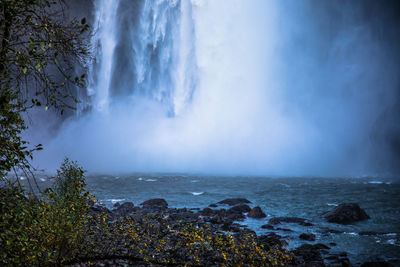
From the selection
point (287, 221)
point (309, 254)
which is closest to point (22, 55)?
point (309, 254)

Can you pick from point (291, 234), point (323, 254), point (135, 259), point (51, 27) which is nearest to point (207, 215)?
point (291, 234)

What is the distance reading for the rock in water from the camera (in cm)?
3127

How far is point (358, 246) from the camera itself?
72.4 ft

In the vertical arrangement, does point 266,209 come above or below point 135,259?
below

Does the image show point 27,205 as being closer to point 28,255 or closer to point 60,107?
point 28,255

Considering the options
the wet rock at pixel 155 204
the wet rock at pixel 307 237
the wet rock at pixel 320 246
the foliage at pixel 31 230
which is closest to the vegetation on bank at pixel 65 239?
the foliage at pixel 31 230

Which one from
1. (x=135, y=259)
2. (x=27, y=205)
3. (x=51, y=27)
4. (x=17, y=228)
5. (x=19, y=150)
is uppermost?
(x=51, y=27)

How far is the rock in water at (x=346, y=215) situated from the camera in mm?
31267

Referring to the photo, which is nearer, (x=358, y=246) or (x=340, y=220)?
(x=358, y=246)

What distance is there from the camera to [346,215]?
31.8m

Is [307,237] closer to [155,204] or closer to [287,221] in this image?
[287,221]

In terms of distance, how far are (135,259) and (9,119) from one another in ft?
26.4

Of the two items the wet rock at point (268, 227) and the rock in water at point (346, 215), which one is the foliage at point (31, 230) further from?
the rock in water at point (346, 215)

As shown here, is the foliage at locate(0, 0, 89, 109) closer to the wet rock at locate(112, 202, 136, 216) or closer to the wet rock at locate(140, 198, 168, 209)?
the wet rock at locate(112, 202, 136, 216)
